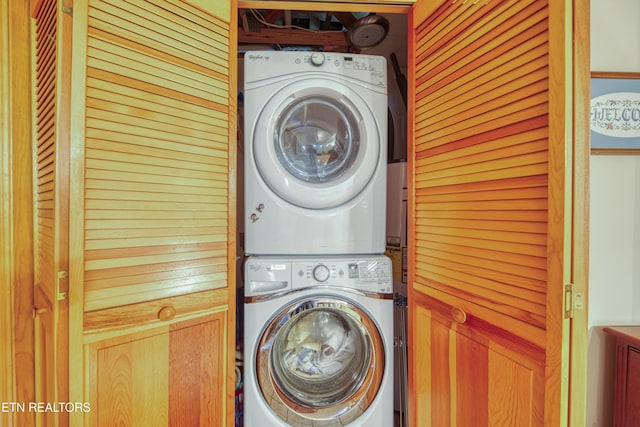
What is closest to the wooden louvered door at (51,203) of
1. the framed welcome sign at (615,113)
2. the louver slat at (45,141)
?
the louver slat at (45,141)

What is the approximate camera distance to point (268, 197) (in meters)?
1.29

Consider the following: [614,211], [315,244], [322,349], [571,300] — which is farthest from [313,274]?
[614,211]

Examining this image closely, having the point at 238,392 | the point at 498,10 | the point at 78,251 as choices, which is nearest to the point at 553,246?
the point at 498,10

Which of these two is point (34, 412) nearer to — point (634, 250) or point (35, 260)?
point (35, 260)

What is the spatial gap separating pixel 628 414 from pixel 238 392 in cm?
154

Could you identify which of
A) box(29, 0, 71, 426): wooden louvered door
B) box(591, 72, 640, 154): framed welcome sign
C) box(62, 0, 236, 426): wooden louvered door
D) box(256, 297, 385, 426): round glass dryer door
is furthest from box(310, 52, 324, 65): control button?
box(591, 72, 640, 154): framed welcome sign

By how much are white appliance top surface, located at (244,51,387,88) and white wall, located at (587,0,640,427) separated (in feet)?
3.16

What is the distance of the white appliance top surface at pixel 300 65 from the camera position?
129 centimetres

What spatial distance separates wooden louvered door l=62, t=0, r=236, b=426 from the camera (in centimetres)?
84

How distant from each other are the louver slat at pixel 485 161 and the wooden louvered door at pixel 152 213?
708 millimetres

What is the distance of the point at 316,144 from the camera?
1430mm

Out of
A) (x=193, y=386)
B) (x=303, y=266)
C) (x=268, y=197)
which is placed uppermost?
(x=268, y=197)

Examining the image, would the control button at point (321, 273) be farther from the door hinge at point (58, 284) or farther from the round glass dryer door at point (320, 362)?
the door hinge at point (58, 284)

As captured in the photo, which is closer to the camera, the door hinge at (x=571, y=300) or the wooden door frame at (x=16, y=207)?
the door hinge at (x=571, y=300)
